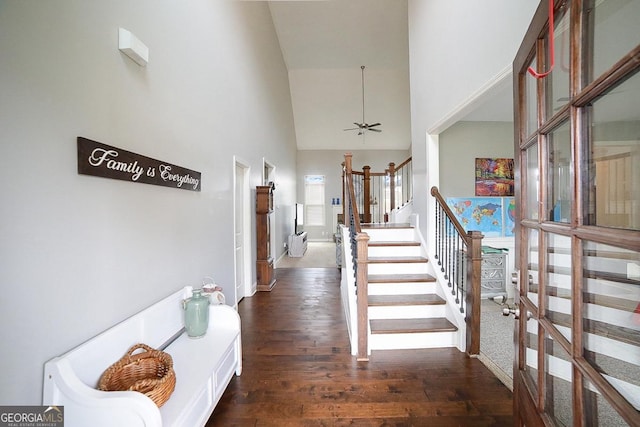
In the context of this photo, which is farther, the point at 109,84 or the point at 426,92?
the point at 426,92

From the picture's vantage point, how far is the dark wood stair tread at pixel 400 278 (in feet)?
10.1

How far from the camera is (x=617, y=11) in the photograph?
0.64m

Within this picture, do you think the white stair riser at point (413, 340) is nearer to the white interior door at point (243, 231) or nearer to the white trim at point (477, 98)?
the white trim at point (477, 98)

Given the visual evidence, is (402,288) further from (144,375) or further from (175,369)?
(144,375)

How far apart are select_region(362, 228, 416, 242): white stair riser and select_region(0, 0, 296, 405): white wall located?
2301 mm

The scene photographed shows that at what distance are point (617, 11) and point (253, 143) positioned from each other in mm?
4405

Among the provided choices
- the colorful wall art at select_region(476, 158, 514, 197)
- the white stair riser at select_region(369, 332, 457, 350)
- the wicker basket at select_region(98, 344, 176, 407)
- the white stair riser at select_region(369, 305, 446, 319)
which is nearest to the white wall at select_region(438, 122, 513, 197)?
the colorful wall art at select_region(476, 158, 514, 197)

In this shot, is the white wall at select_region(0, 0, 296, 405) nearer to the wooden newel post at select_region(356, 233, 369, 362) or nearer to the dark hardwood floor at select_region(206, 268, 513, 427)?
the dark hardwood floor at select_region(206, 268, 513, 427)

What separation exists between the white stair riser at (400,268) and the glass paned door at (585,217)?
7.51 feet

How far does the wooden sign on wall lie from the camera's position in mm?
1316

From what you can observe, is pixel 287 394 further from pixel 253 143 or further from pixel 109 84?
pixel 253 143

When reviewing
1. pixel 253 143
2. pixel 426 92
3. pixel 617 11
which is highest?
pixel 426 92

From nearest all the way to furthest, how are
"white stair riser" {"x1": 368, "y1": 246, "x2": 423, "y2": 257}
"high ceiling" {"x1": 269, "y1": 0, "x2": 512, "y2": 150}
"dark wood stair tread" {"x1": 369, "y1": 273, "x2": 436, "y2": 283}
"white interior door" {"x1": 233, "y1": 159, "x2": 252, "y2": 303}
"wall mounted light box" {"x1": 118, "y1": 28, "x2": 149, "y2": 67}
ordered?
1. "wall mounted light box" {"x1": 118, "y1": 28, "x2": 149, "y2": 67}
2. "dark wood stair tread" {"x1": 369, "y1": 273, "x2": 436, "y2": 283}
3. "white stair riser" {"x1": 368, "y1": 246, "x2": 423, "y2": 257}
4. "white interior door" {"x1": 233, "y1": 159, "x2": 252, "y2": 303}
5. "high ceiling" {"x1": 269, "y1": 0, "x2": 512, "y2": 150}

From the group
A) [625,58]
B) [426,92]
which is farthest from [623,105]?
[426,92]
